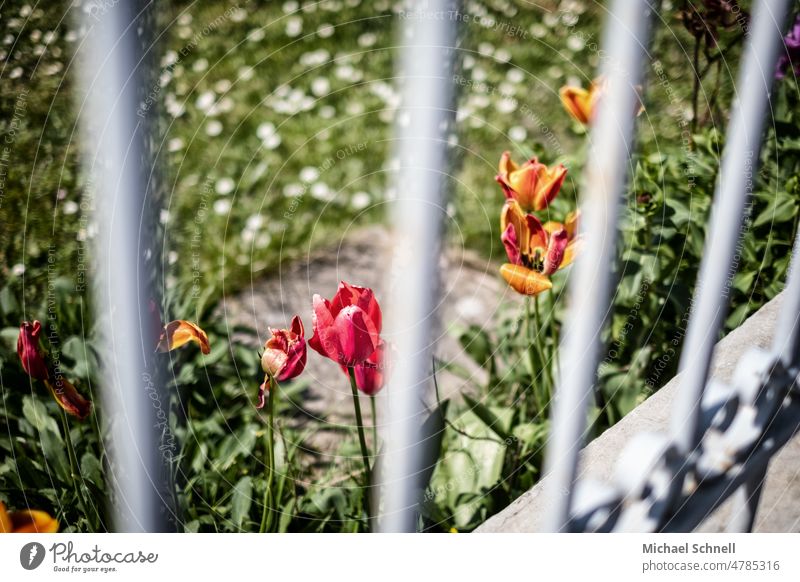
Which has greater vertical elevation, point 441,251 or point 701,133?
point 701,133

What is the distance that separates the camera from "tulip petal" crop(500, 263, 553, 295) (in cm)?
Result: 66

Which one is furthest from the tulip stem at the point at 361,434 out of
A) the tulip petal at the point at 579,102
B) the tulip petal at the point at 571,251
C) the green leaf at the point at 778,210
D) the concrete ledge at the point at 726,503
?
the green leaf at the point at 778,210

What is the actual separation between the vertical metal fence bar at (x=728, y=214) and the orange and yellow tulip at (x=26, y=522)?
1.82ft

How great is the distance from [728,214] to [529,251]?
0.17 m

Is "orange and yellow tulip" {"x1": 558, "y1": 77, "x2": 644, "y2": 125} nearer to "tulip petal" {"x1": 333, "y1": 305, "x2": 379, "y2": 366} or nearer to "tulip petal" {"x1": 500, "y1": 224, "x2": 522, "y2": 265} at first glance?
"tulip petal" {"x1": 500, "y1": 224, "x2": 522, "y2": 265}

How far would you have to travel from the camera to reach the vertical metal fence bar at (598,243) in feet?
1.71

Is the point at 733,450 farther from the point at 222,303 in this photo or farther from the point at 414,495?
the point at 222,303

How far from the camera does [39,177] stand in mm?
1178

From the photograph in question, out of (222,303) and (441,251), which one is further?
(222,303)

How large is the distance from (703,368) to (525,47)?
127 centimetres

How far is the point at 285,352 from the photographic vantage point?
0.60 metres

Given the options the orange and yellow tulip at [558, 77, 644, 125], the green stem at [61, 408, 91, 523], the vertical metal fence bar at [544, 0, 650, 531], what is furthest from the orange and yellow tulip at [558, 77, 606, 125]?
the green stem at [61, 408, 91, 523]

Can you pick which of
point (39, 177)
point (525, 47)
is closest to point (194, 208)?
point (39, 177)

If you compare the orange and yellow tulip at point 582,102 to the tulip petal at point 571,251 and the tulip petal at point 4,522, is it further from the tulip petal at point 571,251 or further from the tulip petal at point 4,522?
the tulip petal at point 4,522
